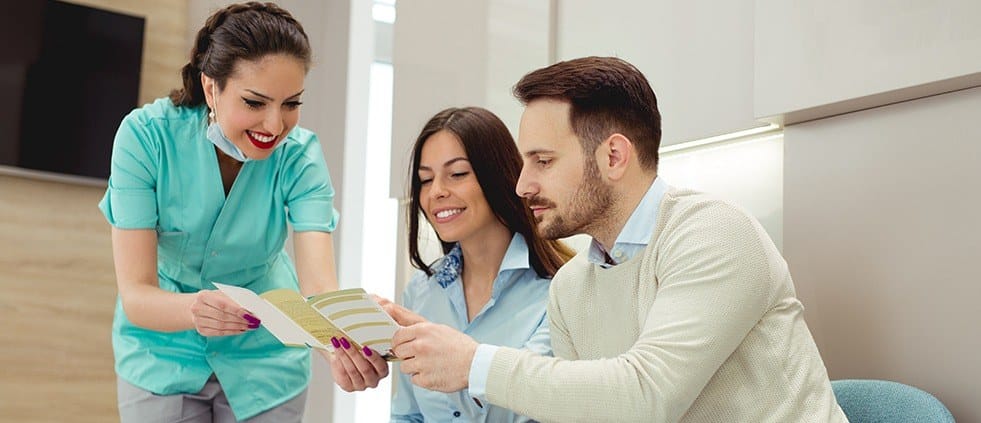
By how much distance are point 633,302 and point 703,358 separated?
227mm

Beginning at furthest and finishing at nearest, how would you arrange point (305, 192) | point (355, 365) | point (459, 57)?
point (459, 57)
point (305, 192)
point (355, 365)

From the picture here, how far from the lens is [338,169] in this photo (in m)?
4.23

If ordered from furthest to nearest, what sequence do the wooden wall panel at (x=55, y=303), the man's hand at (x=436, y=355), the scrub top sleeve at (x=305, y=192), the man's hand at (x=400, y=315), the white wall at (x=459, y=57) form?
the wooden wall panel at (x=55, y=303) < the white wall at (x=459, y=57) < the scrub top sleeve at (x=305, y=192) < the man's hand at (x=400, y=315) < the man's hand at (x=436, y=355)

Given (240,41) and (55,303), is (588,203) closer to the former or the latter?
(240,41)

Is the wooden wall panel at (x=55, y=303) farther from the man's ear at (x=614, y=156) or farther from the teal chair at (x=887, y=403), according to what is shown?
the teal chair at (x=887, y=403)

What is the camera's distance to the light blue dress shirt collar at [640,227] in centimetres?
140

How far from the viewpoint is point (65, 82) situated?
3695 mm

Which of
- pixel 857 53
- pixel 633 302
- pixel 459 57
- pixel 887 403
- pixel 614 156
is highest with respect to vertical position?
pixel 459 57

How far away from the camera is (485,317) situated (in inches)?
76.3

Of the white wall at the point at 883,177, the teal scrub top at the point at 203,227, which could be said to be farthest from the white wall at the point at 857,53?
the teal scrub top at the point at 203,227

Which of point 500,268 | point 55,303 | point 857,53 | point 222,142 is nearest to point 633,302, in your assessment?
point 500,268

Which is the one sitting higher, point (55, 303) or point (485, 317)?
point (485, 317)

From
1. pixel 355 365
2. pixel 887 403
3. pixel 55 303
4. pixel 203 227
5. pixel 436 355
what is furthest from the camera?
pixel 55 303

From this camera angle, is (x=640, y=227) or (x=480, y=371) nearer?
(x=480, y=371)
